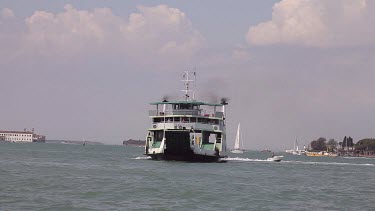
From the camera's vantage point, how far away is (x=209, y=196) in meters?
33.7

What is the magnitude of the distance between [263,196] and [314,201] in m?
3.19

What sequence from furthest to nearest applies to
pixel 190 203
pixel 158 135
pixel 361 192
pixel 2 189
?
pixel 158 135
pixel 361 192
pixel 2 189
pixel 190 203

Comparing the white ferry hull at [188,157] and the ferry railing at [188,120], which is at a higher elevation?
the ferry railing at [188,120]

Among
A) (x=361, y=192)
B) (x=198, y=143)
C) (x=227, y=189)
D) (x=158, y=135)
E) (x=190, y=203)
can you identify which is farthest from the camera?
(x=158, y=135)

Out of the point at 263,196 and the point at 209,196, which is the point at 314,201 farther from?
the point at 209,196

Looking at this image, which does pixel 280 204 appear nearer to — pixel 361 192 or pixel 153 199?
pixel 153 199

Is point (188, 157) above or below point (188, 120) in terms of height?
below

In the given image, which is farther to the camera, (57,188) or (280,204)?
(57,188)

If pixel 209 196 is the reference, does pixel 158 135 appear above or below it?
above

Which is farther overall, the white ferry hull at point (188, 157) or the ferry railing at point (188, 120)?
the ferry railing at point (188, 120)

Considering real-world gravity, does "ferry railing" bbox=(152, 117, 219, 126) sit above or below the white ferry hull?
above

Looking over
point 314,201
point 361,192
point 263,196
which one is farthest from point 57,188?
point 361,192

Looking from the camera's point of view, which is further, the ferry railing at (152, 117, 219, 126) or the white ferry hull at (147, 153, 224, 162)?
the ferry railing at (152, 117, 219, 126)

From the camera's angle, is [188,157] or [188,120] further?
[188,120]
